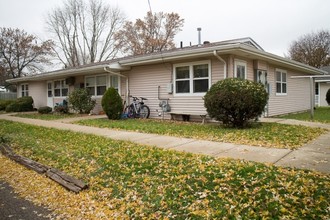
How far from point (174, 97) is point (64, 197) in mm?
8085

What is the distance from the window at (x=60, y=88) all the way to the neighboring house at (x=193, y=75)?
1214 millimetres

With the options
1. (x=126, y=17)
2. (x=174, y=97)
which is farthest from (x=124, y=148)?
(x=126, y=17)

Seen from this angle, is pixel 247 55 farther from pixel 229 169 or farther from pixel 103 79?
pixel 103 79

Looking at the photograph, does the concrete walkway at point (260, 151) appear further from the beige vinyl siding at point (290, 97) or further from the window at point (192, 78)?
the beige vinyl siding at point (290, 97)

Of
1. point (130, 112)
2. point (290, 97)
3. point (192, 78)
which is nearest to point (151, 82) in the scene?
point (130, 112)

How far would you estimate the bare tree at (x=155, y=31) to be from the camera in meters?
31.6

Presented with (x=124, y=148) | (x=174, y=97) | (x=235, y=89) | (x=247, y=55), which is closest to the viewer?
(x=124, y=148)

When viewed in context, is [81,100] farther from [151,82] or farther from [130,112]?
[151,82]

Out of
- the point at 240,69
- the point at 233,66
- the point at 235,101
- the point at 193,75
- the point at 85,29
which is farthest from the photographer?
the point at 85,29

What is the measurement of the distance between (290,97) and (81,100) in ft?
37.9

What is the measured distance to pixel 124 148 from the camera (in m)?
6.08

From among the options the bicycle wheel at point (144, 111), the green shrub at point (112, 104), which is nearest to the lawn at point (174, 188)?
the green shrub at point (112, 104)

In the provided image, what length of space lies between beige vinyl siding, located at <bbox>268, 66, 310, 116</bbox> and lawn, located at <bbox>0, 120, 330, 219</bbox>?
9053 mm

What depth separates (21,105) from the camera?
800 inches
